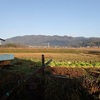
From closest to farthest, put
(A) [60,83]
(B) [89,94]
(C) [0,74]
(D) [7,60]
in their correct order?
1. (B) [89,94]
2. (A) [60,83]
3. (C) [0,74]
4. (D) [7,60]

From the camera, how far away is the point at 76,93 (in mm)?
8570

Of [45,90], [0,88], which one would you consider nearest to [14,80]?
[0,88]

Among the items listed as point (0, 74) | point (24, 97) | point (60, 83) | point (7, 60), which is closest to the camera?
point (60, 83)

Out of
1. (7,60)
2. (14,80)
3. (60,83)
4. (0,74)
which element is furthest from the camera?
(7,60)

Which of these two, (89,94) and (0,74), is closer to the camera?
(89,94)

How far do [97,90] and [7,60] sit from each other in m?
7.25

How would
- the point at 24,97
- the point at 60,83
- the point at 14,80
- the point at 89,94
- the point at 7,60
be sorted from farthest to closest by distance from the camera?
the point at 7,60 < the point at 14,80 < the point at 24,97 < the point at 60,83 < the point at 89,94

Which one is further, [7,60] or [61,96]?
[7,60]

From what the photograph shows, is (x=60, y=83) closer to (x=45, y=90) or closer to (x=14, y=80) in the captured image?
(x=45, y=90)

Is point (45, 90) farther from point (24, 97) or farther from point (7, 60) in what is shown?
point (7, 60)

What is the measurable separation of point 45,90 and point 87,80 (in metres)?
1.69

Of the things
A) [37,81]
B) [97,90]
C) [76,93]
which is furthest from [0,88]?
[97,90]

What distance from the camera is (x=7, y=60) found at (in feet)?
47.5

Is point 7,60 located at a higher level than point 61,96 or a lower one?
higher
